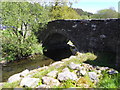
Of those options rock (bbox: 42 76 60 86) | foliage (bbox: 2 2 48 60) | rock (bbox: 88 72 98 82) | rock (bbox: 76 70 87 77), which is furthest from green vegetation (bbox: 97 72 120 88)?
foliage (bbox: 2 2 48 60)

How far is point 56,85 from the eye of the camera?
11.0 ft

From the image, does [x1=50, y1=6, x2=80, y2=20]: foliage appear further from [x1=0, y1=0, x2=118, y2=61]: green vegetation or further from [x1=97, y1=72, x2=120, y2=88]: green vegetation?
[x1=97, y1=72, x2=120, y2=88]: green vegetation

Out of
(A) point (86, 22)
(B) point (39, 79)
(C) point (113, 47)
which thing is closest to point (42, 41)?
(A) point (86, 22)

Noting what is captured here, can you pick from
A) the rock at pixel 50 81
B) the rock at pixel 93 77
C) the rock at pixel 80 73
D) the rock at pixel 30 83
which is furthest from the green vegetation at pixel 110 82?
the rock at pixel 30 83

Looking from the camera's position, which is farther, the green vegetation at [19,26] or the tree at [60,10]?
the tree at [60,10]

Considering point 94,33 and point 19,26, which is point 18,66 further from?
point 94,33

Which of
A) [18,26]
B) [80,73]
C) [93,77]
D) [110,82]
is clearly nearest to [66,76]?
[80,73]

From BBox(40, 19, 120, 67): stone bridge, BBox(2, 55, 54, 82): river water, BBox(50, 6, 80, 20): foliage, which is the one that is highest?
BBox(50, 6, 80, 20): foliage

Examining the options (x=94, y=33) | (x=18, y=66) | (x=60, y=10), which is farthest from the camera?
(x=60, y=10)

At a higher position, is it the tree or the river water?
the tree

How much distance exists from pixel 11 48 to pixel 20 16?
8.33ft

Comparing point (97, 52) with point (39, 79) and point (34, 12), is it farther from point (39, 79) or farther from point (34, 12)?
point (34, 12)

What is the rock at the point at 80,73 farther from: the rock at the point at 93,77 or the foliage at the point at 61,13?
the foliage at the point at 61,13

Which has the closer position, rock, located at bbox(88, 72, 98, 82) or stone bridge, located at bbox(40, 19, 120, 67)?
rock, located at bbox(88, 72, 98, 82)
